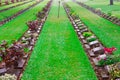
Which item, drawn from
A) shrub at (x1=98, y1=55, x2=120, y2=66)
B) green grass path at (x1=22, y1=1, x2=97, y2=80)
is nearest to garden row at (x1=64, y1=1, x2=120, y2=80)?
shrub at (x1=98, y1=55, x2=120, y2=66)

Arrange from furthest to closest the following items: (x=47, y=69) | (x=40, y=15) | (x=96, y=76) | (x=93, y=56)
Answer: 1. (x=40, y=15)
2. (x=93, y=56)
3. (x=47, y=69)
4. (x=96, y=76)

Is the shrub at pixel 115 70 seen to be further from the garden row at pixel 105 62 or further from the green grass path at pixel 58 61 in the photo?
the green grass path at pixel 58 61

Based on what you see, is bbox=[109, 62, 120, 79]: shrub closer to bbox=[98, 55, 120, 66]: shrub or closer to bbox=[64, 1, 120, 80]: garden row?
bbox=[64, 1, 120, 80]: garden row

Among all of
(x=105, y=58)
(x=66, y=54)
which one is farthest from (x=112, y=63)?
(x=66, y=54)

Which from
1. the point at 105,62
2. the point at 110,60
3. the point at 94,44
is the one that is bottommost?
the point at 94,44

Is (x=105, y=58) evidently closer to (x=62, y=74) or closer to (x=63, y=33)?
(x=62, y=74)

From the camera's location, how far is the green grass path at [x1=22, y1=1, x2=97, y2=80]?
1088cm

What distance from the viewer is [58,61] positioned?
42.1 ft

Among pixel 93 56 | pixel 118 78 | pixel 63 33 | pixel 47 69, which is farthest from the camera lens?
pixel 63 33

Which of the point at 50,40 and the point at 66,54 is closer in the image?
the point at 66,54

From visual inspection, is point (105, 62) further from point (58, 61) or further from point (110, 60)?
point (58, 61)

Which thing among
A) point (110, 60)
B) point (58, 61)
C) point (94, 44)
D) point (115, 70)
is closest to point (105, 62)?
point (110, 60)

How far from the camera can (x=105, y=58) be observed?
11758 mm

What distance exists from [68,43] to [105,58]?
5.39 meters
